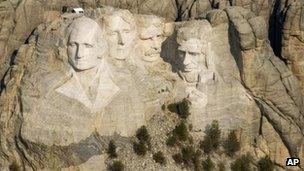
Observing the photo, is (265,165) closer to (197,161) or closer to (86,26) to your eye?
(197,161)

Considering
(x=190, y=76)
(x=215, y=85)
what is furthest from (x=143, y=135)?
(x=215, y=85)

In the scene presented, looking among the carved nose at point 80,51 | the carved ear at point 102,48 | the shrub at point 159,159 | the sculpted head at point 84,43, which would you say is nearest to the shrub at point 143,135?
the shrub at point 159,159

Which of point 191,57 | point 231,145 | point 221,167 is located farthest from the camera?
point 231,145

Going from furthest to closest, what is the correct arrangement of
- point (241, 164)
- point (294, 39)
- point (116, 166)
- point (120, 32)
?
1. point (294, 39)
2. point (241, 164)
3. point (120, 32)
4. point (116, 166)

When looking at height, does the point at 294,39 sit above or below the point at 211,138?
above

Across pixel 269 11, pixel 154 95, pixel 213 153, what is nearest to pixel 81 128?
pixel 154 95

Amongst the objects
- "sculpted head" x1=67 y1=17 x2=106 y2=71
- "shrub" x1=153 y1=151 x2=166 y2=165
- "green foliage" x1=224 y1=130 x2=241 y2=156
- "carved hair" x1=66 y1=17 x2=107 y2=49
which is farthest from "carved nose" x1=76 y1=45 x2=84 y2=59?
"green foliage" x1=224 y1=130 x2=241 y2=156

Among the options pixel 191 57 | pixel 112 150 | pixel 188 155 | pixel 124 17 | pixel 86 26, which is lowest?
pixel 188 155

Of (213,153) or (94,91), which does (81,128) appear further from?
(213,153)

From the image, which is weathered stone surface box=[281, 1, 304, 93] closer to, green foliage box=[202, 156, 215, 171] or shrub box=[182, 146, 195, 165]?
green foliage box=[202, 156, 215, 171]
